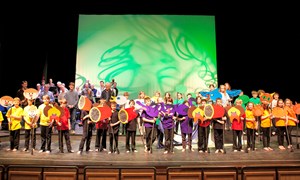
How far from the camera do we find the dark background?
39.5 ft

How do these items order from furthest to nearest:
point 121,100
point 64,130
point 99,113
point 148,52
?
point 148,52
point 121,100
point 64,130
point 99,113

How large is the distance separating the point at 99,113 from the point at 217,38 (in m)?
8.11

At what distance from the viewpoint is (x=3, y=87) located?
1194 cm

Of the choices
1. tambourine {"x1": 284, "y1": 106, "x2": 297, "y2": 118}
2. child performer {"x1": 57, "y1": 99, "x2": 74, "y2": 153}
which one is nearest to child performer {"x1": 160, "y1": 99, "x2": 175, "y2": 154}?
child performer {"x1": 57, "y1": 99, "x2": 74, "y2": 153}

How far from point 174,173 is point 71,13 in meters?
10.5

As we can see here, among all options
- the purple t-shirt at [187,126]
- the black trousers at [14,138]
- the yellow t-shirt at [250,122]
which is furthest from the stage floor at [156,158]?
the yellow t-shirt at [250,122]

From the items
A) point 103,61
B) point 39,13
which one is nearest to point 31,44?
point 39,13

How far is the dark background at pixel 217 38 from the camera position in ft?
39.5

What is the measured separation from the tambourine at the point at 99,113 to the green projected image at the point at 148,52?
5.19m

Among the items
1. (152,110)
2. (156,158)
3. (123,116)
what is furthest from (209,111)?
(123,116)

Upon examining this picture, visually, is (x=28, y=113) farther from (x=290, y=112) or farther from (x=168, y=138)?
(x=290, y=112)

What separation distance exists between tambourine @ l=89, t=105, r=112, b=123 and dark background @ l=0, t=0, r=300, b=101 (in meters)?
6.62

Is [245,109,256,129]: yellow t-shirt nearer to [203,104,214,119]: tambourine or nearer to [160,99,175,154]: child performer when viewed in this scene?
[203,104,214,119]: tambourine

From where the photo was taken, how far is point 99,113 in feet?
23.0
